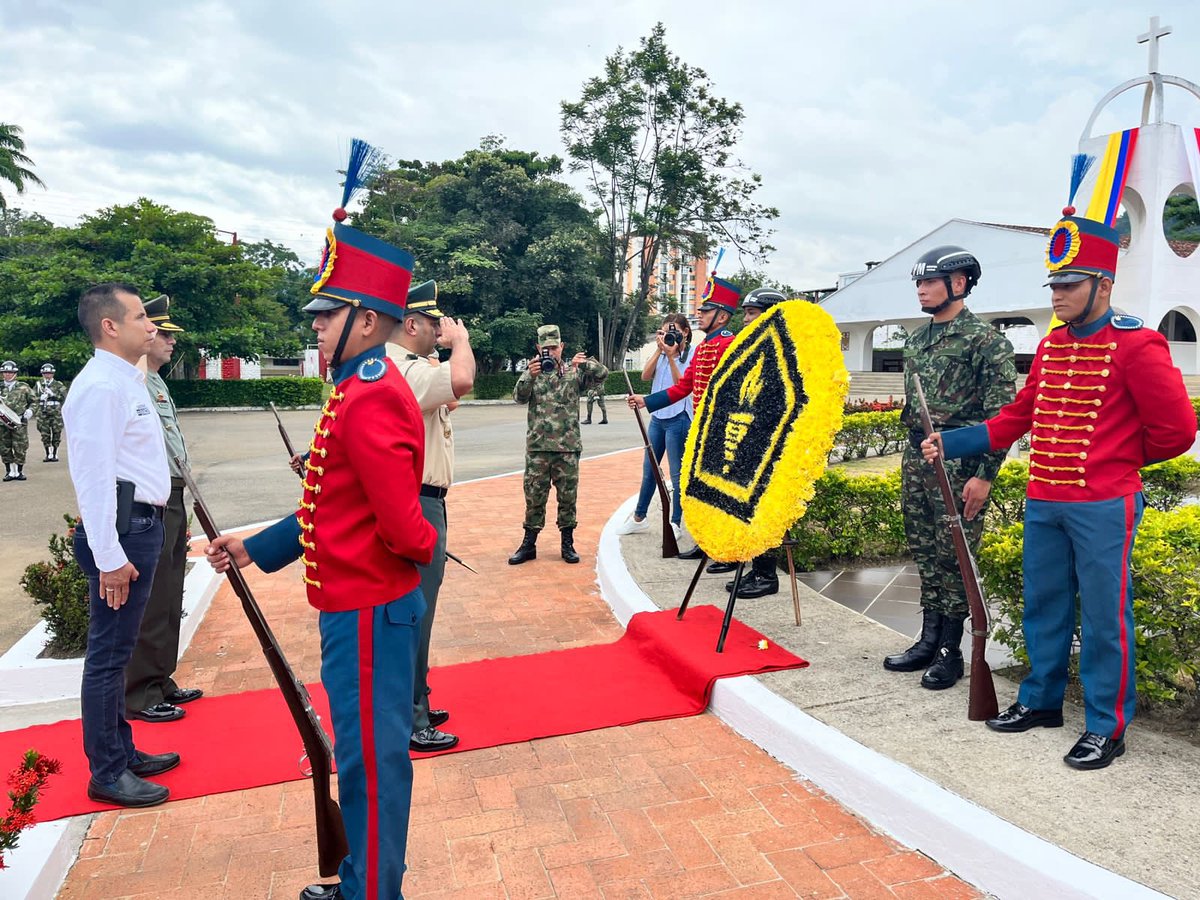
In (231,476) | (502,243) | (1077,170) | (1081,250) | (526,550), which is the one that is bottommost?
(231,476)

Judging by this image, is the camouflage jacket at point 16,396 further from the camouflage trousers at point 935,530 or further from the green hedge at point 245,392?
the green hedge at point 245,392

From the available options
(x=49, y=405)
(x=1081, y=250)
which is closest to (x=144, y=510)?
(x=1081, y=250)

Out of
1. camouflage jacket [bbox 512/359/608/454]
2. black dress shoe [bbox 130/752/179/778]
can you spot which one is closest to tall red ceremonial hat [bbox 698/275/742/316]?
camouflage jacket [bbox 512/359/608/454]

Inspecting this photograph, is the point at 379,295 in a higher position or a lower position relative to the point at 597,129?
lower

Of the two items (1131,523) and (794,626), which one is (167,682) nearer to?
(794,626)

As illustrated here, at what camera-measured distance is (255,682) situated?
459 centimetres

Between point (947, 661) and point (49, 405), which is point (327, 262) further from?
point (49, 405)

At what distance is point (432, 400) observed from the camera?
3.59 metres

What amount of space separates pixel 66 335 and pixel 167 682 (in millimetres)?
28017

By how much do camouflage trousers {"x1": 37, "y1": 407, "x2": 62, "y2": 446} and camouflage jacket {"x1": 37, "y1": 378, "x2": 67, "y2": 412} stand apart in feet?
0.38

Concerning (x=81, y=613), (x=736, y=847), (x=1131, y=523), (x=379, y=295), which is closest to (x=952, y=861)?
(x=736, y=847)

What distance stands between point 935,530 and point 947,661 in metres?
0.65

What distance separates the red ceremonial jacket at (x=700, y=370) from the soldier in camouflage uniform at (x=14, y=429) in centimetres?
1117

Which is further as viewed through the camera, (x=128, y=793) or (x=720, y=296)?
(x=720, y=296)
